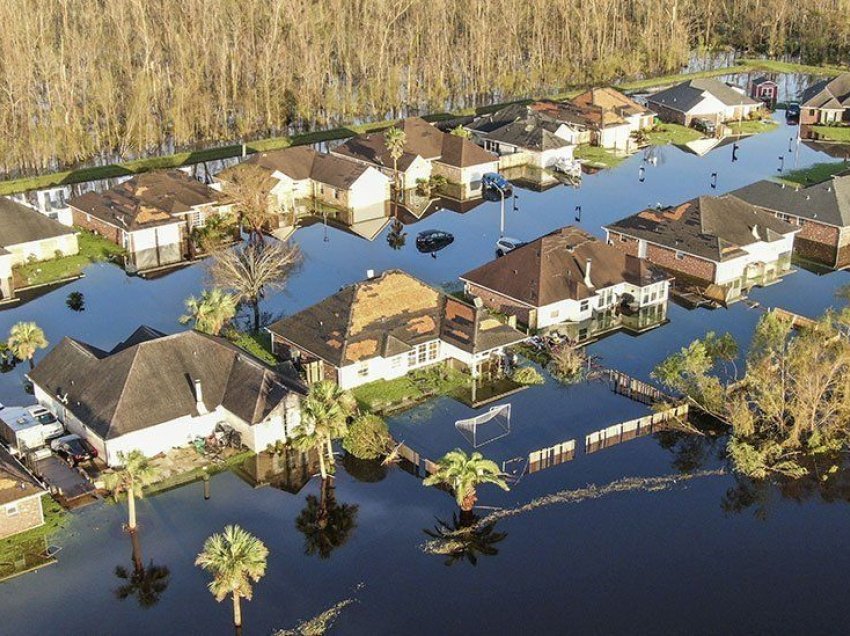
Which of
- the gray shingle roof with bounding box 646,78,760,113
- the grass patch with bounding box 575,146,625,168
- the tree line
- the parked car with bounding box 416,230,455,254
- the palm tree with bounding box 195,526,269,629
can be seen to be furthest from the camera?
the gray shingle roof with bounding box 646,78,760,113

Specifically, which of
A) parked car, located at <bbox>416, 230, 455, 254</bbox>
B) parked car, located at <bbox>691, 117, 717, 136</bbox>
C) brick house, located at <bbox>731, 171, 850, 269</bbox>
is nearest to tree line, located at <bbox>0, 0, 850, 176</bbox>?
parked car, located at <bbox>691, 117, 717, 136</bbox>

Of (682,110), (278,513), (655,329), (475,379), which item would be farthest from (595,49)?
(278,513)

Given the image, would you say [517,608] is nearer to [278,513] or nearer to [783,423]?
[278,513]

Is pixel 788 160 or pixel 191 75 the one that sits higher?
pixel 191 75

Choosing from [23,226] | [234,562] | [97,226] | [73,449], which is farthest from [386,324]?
[97,226]

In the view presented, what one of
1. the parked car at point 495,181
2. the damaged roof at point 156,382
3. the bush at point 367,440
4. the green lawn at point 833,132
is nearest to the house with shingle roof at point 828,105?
the green lawn at point 833,132

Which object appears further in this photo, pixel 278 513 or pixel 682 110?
pixel 682 110

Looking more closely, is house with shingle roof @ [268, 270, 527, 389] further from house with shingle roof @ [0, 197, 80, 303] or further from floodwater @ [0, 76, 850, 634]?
house with shingle roof @ [0, 197, 80, 303]
